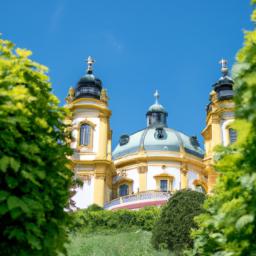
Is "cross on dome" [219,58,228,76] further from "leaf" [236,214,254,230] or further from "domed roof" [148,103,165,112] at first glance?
"leaf" [236,214,254,230]

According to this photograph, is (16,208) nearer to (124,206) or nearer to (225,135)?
(124,206)

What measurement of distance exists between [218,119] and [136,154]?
10.3m

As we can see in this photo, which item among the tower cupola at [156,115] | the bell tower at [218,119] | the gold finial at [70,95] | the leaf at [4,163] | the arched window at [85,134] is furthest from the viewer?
the tower cupola at [156,115]

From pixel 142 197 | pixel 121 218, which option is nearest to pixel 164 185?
pixel 142 197

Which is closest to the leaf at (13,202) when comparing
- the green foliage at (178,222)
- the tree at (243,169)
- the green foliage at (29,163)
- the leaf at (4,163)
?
the green foliage at (29,163)

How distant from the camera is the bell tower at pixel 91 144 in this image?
45625 millimetres

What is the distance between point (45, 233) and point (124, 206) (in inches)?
1478

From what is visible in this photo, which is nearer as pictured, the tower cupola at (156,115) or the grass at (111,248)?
the grass at (111,248)

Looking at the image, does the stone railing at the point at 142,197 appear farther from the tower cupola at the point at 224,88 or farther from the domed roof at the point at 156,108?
the domed roof at the point at 156,108

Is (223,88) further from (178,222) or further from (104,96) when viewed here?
(178,222)

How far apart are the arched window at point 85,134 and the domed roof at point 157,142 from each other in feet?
25.3

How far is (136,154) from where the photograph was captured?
2088 inches

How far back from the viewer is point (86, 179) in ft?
152

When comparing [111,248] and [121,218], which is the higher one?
[121,218]
